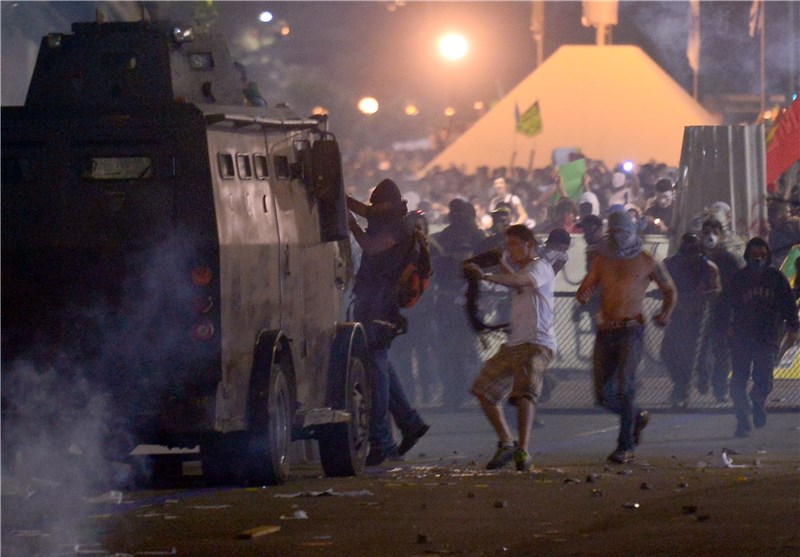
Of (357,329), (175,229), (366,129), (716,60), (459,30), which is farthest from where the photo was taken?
(366,129)

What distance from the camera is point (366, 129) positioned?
212 feet

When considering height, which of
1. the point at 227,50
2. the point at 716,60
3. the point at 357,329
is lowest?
the point at 357,329

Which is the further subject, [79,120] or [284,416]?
[284,416]

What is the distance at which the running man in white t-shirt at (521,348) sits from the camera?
448 inches

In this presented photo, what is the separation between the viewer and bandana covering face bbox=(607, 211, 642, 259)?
12164mm

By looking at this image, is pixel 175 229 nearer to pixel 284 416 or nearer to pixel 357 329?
pixel 284 416

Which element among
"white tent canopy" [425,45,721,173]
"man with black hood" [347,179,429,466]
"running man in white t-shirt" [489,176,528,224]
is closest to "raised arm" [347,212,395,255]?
"man with black hood" [347,179,429,466]

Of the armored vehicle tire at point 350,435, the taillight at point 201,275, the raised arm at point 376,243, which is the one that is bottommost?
the armored vehicle tire at point 350,435

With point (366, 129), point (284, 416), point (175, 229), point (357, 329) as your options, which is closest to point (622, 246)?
point (357, 329)

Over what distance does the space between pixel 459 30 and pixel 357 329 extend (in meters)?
43.5

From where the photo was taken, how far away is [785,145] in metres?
18.0

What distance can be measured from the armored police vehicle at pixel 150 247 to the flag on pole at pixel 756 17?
22027 mm

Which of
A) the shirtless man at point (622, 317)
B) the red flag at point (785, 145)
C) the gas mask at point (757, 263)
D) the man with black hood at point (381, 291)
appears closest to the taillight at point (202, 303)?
the man with black hood at point (381, 291)

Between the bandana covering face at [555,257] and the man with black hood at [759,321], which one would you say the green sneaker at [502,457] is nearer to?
the bandana covering face at [555,257]
